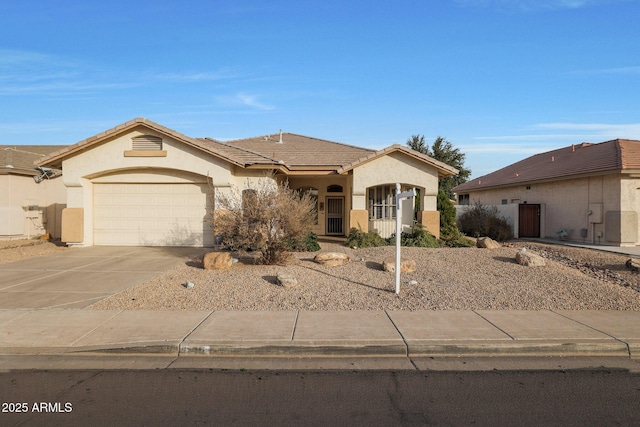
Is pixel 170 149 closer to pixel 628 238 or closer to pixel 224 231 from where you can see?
pixel 224 231

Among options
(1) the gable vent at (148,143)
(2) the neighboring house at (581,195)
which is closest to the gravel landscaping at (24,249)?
(1) the gable vent at (148,143)

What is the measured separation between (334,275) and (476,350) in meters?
4.92

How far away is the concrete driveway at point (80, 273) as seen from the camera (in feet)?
30.1

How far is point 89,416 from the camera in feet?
14.7

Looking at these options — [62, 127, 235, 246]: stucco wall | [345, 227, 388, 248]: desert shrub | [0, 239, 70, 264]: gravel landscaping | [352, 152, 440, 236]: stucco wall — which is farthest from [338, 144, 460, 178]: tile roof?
[0, 239, 70, 264]: gravel landscaping

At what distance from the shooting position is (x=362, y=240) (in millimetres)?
16203

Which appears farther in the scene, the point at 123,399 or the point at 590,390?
the point at 590,390

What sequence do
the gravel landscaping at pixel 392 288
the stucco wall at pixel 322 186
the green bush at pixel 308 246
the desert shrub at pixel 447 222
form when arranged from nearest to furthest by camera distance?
the gravel landscaping at pixel 392 288, the green bush at pixel 308 246, the desert shrub at pixel 447 222, the stucco wall at pixel 322 186

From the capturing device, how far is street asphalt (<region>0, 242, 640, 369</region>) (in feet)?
20.8

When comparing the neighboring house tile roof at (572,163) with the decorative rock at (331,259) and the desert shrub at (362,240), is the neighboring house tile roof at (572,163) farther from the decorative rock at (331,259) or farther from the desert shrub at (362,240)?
the decorative rock at (331,259)

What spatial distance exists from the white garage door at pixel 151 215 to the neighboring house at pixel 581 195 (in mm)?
15716

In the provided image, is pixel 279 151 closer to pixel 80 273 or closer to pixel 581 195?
pixel 80 273

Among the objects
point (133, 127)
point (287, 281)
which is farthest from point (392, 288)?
point (133, 127)

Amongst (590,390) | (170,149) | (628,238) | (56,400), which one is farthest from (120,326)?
(628,238)
